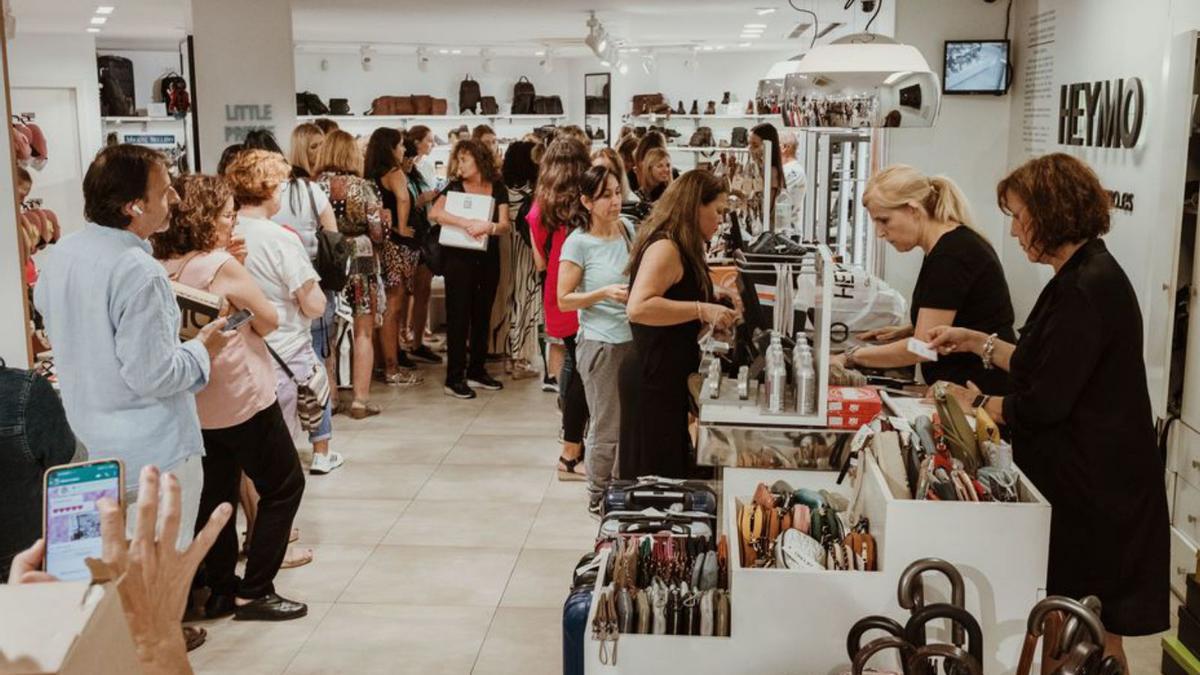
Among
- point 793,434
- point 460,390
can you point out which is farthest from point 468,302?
point 793,434

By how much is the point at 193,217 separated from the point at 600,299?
65.9 inches

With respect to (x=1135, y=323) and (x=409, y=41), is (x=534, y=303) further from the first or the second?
(x=409, y=41)

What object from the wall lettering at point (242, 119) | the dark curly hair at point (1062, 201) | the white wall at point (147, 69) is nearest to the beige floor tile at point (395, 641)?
the dark curly hair at point (1062, 201)

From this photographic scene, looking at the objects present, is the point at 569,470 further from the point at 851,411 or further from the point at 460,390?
the point at 851,411

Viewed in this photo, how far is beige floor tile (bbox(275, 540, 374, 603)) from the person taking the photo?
440cm

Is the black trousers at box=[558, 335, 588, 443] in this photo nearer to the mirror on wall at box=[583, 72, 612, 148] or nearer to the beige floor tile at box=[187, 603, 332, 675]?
the beige floor tile at box=[187, 603, 332, 675]

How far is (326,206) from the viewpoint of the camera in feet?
19.8

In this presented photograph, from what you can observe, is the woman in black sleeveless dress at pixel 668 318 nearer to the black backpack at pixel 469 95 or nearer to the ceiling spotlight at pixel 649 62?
the ceiling spotlight at pixel 649 62

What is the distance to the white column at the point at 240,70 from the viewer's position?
755 cm

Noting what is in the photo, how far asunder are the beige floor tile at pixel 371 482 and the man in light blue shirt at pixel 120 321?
97.2 inches

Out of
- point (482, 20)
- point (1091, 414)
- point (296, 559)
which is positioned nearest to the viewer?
point (1091, 414)

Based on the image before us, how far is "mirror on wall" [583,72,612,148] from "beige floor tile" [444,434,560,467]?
9.86m

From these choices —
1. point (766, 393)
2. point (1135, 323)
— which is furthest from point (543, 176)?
point (1135, 323)

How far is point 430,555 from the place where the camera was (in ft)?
15.7
